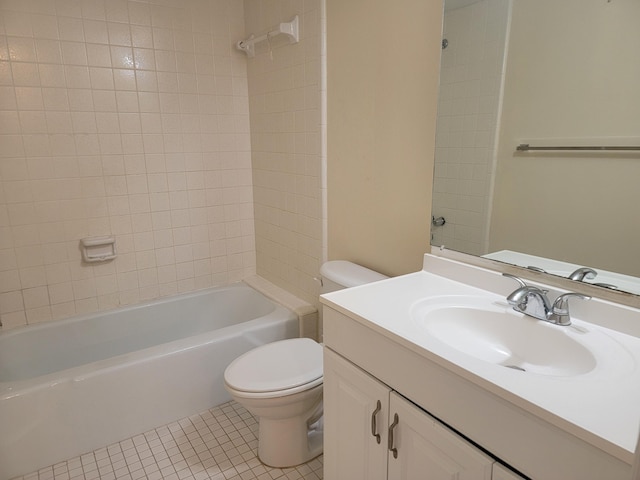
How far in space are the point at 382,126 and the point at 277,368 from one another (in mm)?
1096

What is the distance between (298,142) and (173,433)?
160cm

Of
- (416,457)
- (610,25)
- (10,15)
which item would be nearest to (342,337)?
(416,457)

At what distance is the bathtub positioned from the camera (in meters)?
1.72

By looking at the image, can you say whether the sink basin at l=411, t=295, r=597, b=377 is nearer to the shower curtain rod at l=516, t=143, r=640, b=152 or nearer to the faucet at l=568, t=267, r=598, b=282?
the faucet at l=568, t=267, r=598, b=282

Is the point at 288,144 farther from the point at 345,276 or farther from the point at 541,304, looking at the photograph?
the point at 541,304

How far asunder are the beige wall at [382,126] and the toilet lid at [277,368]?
50cm

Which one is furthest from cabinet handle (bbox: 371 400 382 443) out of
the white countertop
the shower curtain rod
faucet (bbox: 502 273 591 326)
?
the shower curtain rod

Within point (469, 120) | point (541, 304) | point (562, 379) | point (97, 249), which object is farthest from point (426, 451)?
→ point (97, 249)

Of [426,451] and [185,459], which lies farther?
[185,459]

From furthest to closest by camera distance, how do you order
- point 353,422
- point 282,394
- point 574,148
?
1. point 282,394
2. point 353,422
3. point 574,148

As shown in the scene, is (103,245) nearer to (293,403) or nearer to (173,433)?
(173,433)

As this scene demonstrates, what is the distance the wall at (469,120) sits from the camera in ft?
4.24

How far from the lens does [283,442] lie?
171 centimetres

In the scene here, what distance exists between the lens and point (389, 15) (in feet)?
5.27
